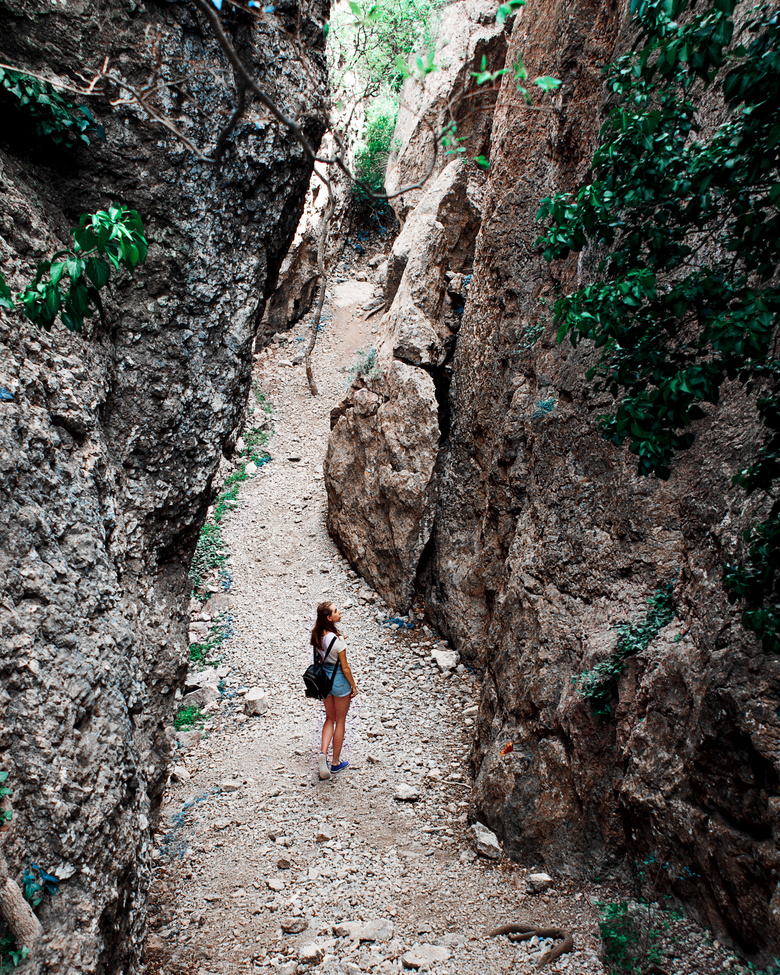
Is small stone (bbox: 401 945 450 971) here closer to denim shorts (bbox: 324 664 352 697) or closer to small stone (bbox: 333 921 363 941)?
small stone (bbox: 333 921 363 941)

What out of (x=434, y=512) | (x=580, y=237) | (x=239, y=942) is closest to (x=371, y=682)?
(x=434, y=512)

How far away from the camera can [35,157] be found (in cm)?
418

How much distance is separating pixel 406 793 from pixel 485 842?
3.40 feet

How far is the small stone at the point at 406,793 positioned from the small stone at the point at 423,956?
156cm

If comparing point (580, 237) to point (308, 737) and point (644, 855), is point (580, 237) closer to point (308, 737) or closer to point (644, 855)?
point (644, 855)

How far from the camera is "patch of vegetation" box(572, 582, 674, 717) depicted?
4.27 meters

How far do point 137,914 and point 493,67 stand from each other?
490 inches

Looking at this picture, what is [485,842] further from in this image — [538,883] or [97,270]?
[97,270]

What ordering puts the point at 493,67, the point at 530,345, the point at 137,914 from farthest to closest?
the point at 493,67 → the point at 530,345 → the point at 137,914

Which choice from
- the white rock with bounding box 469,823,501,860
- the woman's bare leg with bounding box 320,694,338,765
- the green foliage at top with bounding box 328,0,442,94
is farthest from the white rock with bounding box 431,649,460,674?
the green foliage at top with bounding box 328,0,442,94

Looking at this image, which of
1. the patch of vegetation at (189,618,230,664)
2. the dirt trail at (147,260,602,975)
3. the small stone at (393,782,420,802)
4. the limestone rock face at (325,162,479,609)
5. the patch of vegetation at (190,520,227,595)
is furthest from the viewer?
the patch of vegetation at (190,520,227,595)

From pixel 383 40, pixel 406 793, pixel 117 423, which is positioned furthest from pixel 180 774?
pixel 383 40

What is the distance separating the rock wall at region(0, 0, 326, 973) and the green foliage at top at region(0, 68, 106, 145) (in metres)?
Answer: 0.12

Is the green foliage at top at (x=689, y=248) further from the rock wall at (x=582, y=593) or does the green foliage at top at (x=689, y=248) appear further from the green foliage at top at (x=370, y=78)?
the green foliage at top at (x=370, y=78)
